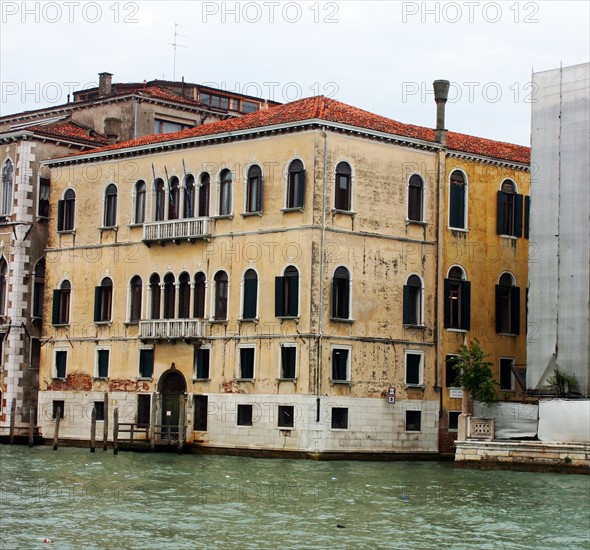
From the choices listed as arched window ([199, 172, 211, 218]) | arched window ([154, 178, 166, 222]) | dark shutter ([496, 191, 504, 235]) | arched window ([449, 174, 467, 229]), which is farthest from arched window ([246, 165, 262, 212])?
dark shutter ([496, 191, 504, 235])

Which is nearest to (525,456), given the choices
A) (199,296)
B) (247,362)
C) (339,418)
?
(339,418)

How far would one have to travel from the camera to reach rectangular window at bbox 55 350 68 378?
42062 mm

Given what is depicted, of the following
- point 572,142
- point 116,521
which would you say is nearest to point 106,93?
point 572,142

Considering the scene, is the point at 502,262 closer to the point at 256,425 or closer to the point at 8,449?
the point at 256,425

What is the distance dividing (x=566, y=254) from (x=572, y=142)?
93.7 inches

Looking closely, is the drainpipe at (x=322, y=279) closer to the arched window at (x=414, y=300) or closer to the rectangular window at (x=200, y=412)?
the arched window at (x=414, y=300)

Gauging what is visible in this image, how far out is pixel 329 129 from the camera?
36531 millimetres

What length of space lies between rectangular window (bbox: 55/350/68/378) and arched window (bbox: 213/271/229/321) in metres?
5.79

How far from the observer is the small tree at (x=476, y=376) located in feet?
114

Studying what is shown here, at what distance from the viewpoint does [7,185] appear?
44.2 metres

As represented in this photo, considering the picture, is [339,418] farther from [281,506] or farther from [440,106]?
[281,506]

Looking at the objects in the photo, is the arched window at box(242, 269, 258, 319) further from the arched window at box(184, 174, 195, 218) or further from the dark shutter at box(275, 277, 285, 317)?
the arched window at box(184, 174, 195, 218)

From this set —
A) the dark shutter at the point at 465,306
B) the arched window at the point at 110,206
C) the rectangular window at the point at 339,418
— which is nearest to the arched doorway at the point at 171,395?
the rectangular window at the point at 339,418

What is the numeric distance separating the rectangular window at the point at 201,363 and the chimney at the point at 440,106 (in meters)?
7.75
